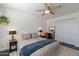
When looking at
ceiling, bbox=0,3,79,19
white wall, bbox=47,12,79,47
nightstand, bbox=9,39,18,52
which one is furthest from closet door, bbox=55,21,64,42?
nightstand, bbox=9,39,18,52

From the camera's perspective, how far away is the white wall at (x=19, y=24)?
49.0 inches

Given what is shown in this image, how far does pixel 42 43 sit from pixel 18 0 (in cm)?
110

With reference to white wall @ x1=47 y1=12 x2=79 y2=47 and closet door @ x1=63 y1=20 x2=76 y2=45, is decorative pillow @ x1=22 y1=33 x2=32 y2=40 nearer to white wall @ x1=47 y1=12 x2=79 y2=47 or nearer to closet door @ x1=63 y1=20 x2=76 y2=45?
white wall @ x1=47 y1=12 x2=79 y2=47

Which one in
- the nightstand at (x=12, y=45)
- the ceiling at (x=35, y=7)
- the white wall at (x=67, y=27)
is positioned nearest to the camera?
the ceiling at (x=35, y=7)

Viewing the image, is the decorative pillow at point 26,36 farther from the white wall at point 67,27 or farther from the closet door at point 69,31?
the closet door at point 69,31

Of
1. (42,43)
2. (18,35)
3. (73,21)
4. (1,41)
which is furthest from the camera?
(42,43)

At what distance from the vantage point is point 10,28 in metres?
1.26

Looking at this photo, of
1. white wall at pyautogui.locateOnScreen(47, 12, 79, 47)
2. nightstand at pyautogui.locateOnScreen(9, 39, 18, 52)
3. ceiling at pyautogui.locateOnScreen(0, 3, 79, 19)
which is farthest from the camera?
white wall at pyautogui.locateOnScreen(47, 12, 79, 47)

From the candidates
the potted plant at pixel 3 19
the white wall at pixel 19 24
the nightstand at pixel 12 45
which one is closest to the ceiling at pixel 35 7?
the white wall at pixel 19 24

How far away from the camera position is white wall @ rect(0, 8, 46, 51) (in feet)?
4.08

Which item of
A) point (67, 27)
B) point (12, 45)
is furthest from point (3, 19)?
point (67, 27)

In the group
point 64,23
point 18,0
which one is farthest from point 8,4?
point 64,23

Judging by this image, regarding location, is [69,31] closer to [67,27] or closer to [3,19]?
[67,27]

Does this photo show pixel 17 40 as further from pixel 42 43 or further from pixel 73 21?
pixel 73 21
